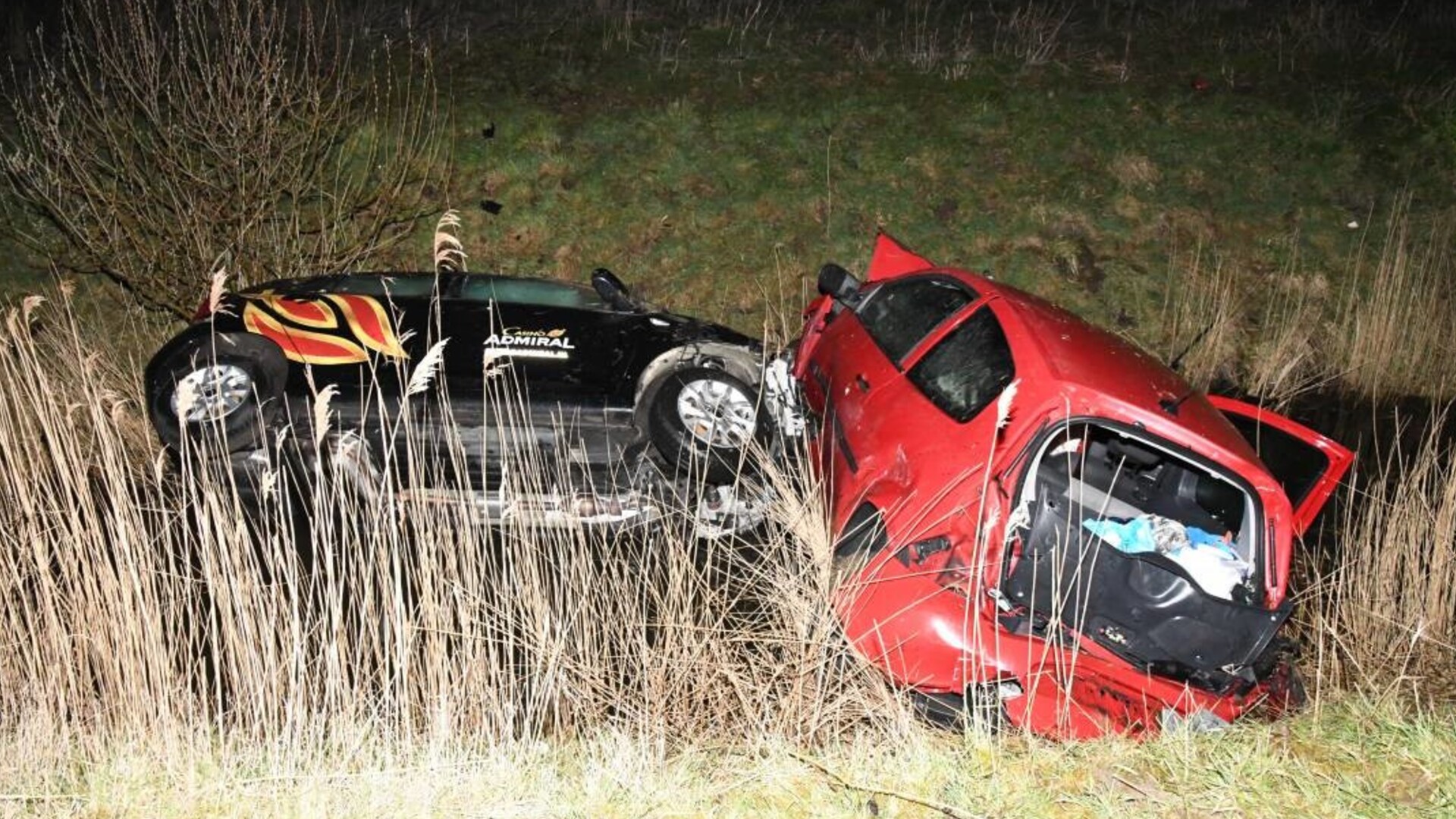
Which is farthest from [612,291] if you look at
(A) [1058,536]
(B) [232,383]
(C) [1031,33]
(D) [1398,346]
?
(C) [1031,33]

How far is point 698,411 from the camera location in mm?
6324

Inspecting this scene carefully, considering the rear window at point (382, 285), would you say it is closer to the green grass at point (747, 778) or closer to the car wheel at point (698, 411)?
the car wheel at point (698, 411)

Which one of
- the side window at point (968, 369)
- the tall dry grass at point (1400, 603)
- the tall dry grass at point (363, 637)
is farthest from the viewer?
the side window at point (968, 369)

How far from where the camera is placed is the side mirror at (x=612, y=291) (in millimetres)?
6902

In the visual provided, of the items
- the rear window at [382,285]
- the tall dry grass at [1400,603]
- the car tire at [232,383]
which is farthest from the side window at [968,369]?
the car tire at [232,383]

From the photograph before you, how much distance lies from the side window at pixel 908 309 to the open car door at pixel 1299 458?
147cm

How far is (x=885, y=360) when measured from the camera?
5672 mm

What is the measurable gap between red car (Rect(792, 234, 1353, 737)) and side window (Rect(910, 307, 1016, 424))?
0.01m

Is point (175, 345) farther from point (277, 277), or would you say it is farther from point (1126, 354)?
point (1126, 354)

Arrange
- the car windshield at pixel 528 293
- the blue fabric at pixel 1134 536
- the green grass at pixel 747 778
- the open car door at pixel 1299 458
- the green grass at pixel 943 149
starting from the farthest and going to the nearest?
the green grass at pixel 943 149 < the car windshield at pixel 528 293 < the open car door at pixel 1299 458 < the blue fabric at pixel 1134 536 < the green grass at pixel 747 778

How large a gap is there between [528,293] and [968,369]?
3.01 metres

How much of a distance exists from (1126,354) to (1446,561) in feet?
5.15

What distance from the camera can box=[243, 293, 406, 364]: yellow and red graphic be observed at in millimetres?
6328

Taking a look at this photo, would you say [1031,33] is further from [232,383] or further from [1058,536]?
[1058,536]
